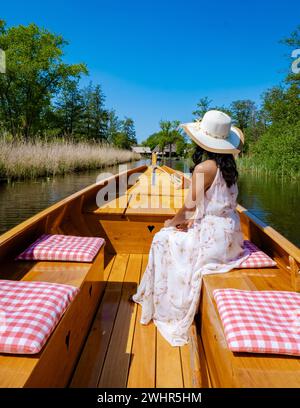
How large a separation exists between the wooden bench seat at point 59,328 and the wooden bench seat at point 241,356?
59cm

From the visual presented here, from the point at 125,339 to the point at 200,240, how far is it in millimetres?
659

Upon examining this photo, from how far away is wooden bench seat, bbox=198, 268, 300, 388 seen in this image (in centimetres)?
97

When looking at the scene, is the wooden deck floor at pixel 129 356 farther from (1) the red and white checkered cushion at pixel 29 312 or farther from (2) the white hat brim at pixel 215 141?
(2) the white hat brim at pixel 215 141

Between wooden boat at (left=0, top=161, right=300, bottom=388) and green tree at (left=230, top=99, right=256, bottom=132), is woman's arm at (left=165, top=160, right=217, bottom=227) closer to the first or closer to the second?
wooden boat at (left=0, top=161, right=300, bottom=388)

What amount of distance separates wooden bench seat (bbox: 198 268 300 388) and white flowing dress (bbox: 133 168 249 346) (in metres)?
0.08

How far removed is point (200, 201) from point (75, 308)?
0.80m

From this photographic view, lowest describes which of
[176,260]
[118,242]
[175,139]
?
[118,242]

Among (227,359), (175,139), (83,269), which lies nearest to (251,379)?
(227,359)

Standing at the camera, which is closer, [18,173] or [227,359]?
[227,359]

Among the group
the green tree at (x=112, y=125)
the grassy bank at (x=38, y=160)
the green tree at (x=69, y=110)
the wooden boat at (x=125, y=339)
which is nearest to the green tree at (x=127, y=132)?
the green tree at (x=112, y=125)

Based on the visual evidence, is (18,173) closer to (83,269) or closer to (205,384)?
(83,269)

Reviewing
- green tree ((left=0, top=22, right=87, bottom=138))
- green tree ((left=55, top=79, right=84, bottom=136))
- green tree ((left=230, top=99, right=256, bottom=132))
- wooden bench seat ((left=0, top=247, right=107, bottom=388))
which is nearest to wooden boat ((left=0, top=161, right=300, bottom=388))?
wooden bench seat ((left=0, top=247, right=107, bottom=388))

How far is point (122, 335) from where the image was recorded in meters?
1.80

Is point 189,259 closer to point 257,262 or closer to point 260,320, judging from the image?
point 257,262
